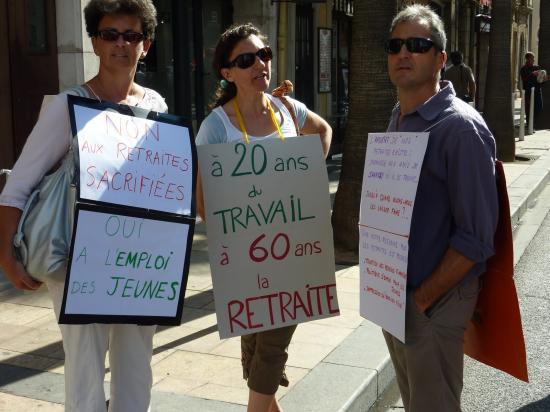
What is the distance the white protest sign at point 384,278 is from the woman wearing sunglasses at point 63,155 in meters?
0.85

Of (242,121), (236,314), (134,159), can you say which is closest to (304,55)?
(242,121)

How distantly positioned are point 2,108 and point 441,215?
17.8ft

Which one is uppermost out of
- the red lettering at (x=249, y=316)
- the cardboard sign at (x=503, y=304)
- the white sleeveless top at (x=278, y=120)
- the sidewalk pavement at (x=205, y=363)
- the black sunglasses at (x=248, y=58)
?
the black sunglasses at (x=248, y=58)

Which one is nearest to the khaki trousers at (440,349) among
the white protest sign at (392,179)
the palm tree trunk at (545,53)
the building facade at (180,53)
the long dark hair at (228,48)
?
the white protest sign at (392,179)

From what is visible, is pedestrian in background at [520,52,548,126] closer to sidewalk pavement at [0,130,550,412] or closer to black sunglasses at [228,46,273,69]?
sidewalk pavement at [0,130,550,412]

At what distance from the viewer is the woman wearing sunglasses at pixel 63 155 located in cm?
262

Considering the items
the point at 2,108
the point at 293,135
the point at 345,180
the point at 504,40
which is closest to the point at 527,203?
the point at 345,180

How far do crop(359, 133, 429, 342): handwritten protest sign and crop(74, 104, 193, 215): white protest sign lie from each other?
0.69m

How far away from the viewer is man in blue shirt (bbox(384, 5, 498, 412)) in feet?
8.25

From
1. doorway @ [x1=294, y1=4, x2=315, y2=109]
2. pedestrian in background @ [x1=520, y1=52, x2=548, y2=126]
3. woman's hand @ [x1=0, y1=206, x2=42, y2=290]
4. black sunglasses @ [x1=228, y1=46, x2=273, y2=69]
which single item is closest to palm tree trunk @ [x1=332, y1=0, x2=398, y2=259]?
black sunglasses @ [x1=228, y1=46, x2=273, y2=69]

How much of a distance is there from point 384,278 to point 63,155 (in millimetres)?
1225

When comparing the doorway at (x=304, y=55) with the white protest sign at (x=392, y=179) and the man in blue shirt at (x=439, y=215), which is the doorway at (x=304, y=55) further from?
the man in blue shirt at (x=439, y=215)

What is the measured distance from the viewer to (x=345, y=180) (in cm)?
718

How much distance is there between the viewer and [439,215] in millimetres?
2635
